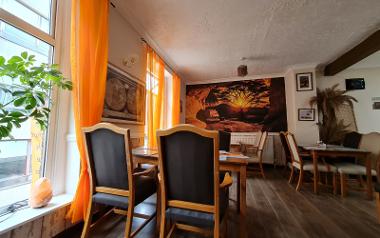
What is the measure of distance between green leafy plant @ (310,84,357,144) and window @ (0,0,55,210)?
191 inches

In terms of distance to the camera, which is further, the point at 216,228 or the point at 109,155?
the point at 109,155

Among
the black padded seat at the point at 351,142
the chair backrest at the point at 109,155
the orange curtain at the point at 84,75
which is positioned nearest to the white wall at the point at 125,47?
the orange curtain at the point at 84,75

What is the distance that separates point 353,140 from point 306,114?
979 mm

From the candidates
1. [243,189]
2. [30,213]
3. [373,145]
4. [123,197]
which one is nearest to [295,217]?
[243,189]

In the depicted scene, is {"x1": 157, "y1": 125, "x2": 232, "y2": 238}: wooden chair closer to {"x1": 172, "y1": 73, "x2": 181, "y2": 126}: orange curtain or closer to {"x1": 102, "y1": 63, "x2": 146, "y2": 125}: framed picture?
{"x1": 102, "y1": 63, "x2": 146, "y2": 125}: framed picture

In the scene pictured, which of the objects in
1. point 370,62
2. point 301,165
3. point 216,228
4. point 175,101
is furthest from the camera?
point 175,101

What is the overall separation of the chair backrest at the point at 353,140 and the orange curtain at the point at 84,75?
4484 millimetres

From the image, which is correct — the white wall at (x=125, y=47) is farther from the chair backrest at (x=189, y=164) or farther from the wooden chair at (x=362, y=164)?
the wooden chair at (x=362, y=164)

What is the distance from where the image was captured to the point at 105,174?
1.37 meters

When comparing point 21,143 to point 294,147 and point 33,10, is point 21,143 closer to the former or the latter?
point 33,10

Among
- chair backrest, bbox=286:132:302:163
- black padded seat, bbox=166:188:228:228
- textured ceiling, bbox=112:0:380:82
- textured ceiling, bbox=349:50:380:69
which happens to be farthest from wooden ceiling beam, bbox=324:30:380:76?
black padded seat, bbox=166:188:228:228

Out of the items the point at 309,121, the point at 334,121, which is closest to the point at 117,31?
the point at 309,121

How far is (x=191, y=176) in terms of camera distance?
112 cm

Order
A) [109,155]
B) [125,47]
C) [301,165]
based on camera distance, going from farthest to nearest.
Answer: [301,165] → [125,47] → [109,155]
